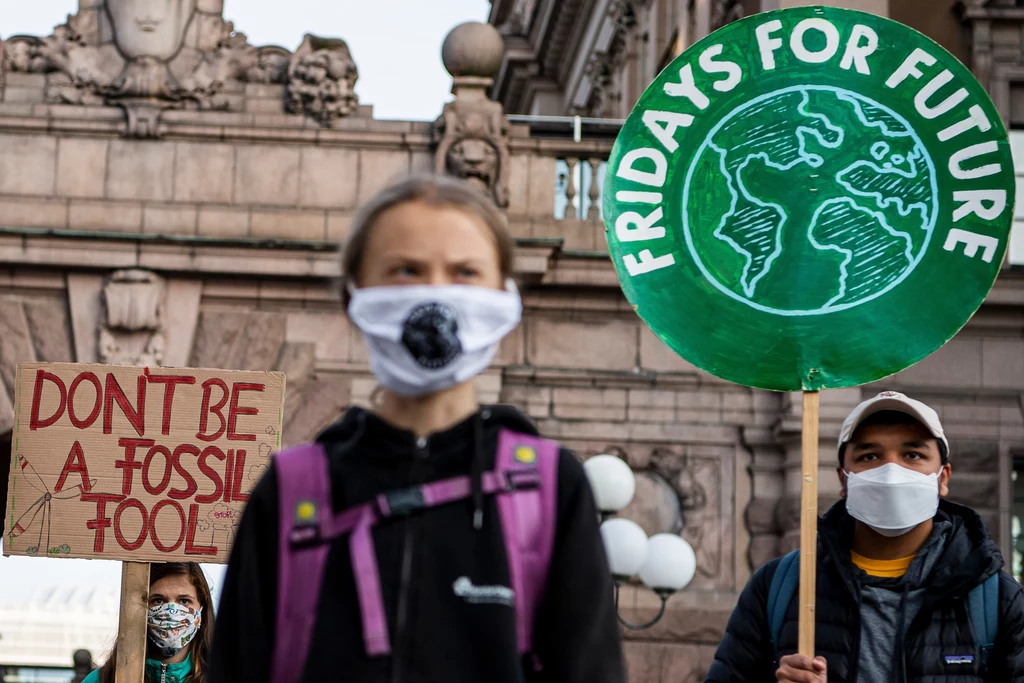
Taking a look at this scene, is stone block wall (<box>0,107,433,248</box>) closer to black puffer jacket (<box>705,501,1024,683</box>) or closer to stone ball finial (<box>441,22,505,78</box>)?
stone ball finial (<box>441,22,505,78</box>)

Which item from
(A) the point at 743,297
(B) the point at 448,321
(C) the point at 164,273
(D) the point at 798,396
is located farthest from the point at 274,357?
(B) the point at 448,321

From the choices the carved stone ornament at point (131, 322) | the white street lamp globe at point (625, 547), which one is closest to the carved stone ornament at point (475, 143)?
the carved stone ornament at point (131, 322)

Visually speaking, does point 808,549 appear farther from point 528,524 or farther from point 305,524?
point 305,524

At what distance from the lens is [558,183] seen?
17203 millimetres

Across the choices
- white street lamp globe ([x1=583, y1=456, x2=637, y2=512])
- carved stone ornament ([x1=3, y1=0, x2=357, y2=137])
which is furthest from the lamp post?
carved stone ornament ([x1=3, y1=0, x2=357, y2=137])

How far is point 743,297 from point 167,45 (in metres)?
12.4

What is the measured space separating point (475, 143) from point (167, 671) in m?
11.1

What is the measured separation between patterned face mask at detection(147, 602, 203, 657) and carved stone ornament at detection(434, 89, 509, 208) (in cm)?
1087

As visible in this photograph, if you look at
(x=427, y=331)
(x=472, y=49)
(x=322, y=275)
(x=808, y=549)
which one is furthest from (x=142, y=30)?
(x=427, y=331)

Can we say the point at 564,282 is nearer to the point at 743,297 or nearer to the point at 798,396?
the point at 798,396

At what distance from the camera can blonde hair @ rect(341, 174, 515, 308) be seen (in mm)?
2912

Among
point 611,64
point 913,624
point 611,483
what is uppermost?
point 611,64

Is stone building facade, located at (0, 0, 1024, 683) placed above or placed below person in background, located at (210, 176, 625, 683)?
above

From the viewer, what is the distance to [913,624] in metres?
4.79
